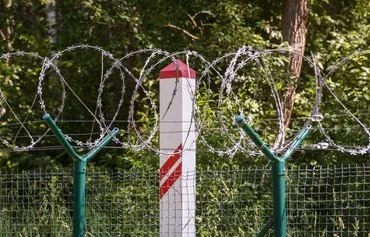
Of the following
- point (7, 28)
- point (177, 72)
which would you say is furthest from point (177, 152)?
point (7, 28)

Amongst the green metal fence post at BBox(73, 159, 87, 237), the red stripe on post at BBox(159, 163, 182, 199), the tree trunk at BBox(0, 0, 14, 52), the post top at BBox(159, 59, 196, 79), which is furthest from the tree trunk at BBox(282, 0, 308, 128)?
the green metal fence post at BBox(73, 159, 87, 237)

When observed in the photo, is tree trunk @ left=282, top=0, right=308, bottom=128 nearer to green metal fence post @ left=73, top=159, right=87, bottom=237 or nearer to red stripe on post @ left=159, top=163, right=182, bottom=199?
red stripe on post @ left=159, top=163, right=182, bottom=199

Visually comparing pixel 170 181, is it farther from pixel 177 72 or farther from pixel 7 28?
pixel 7 28

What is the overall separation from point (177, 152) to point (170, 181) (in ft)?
0.84

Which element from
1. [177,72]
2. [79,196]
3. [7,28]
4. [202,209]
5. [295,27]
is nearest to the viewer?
[79,196]

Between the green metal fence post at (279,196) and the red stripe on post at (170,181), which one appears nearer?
the green metal fence post at (279,196)

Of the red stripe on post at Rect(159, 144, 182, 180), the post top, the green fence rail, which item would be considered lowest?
the green fence rail

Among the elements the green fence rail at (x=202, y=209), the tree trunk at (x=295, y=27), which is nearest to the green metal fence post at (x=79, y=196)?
the green fence rail at (x=202, y=209)

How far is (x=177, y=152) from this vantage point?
6.86m

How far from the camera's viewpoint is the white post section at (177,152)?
6832 mm

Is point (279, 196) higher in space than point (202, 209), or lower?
higher

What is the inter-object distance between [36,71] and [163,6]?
8.49 feet

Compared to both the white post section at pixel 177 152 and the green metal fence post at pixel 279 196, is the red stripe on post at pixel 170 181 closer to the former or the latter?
the white post section at pixel 177 152

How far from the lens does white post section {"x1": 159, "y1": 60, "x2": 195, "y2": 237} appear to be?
683 centimetres
